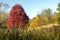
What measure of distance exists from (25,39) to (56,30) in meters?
2.06

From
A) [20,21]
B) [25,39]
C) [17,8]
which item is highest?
[17,8]

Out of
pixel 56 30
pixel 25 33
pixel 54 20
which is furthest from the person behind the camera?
pixel 54 20

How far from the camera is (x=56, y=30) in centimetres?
959

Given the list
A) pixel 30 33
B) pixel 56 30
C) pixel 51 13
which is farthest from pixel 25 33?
pixel 51 13

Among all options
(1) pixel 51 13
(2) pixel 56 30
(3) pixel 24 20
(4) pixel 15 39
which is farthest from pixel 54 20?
(4) pixel 15 39

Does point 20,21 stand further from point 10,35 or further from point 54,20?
point 10,35

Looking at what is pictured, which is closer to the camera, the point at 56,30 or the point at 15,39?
the point at 15,39

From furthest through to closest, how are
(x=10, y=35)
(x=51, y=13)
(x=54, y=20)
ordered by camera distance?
(x=51, y=13), (x=54, y=20), (x=10, y=35)

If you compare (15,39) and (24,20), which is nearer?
(15,39)

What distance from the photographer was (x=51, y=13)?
114ft

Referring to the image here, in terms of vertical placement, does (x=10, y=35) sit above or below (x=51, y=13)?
below

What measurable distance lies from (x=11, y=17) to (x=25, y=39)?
15.7 meters

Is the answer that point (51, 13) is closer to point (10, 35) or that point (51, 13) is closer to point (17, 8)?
point (17, 8)

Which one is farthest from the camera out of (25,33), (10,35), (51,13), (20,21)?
(51,13)
